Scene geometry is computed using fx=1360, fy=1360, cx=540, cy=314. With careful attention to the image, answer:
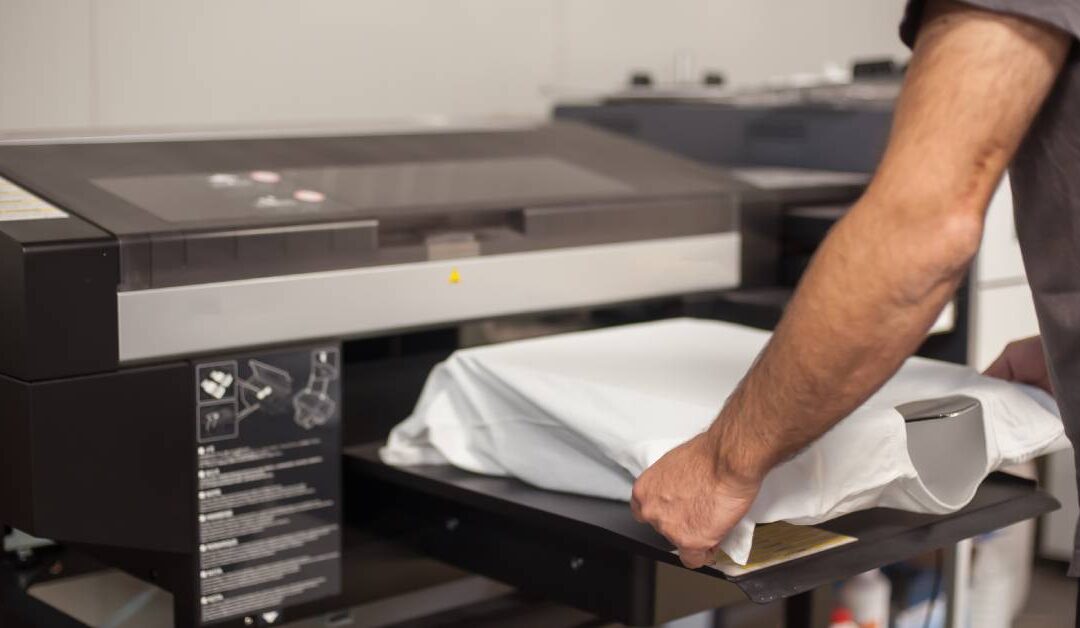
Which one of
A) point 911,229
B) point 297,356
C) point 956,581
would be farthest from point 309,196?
point 956,581

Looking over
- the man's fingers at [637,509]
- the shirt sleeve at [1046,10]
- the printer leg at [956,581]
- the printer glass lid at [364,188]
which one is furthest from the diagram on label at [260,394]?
the printer leg at [956,581]

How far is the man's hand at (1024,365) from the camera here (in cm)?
110

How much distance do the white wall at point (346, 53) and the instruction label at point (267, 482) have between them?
632 millimetres

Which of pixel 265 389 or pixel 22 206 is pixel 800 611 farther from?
pixel 22 206

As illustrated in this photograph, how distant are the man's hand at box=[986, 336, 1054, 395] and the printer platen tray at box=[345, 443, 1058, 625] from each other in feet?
0.28

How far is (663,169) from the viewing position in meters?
1.51

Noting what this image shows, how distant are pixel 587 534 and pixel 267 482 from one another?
12.1 inches

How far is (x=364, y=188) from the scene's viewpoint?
4.18 feet

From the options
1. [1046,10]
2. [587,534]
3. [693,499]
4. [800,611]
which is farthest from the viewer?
[800,611]

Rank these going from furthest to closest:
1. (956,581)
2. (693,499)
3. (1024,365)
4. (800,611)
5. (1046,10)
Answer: (956,581) < (800,611) < (1024,365) < (693,499) < (1046,10)

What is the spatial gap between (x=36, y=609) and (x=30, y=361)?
338 mm

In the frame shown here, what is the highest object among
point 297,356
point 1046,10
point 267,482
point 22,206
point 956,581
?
point 1046,10

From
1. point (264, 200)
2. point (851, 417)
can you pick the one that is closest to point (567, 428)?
point (851, 417)

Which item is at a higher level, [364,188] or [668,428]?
[364,188]
